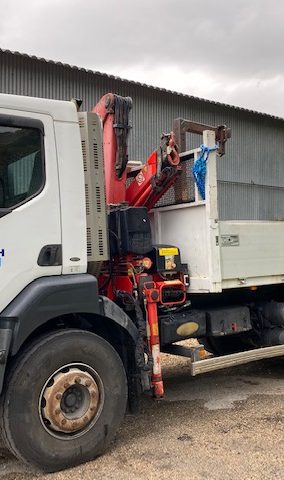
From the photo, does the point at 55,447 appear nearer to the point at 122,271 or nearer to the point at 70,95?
the point at 122,271

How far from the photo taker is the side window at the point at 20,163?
147 inches

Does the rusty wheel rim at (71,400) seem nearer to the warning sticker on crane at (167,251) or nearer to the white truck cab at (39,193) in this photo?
the white truck cab at (39,193)

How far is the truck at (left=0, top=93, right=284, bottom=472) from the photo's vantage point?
146 inches

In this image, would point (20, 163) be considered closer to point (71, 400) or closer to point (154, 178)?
point (154, 178)

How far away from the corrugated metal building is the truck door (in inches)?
348

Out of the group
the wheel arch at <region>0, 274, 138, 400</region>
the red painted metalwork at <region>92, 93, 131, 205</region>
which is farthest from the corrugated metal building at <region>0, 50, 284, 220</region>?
the wheel arch at <region>0, 274, 138, 400</region>

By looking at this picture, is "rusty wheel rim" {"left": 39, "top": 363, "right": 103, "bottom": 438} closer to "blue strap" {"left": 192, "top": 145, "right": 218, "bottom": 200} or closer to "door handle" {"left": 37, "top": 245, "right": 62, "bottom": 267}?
"door handle" {"left": 37, "top": 245, "right": 62, "bottom": 267}

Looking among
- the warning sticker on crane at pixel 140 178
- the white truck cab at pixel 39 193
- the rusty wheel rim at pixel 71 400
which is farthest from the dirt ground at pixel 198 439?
the warning sticker on crane at pixel 140 178

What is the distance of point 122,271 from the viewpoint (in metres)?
4.80

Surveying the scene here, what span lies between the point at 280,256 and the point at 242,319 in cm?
77

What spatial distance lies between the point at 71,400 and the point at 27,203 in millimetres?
1460

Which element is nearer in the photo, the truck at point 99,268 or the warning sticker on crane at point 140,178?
the truck at point 99,268

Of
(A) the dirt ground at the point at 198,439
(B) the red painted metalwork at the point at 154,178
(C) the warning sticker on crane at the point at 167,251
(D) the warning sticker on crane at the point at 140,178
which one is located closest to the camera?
(A) the dirt ground at the point at 198,439

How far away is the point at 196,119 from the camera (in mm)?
16453
